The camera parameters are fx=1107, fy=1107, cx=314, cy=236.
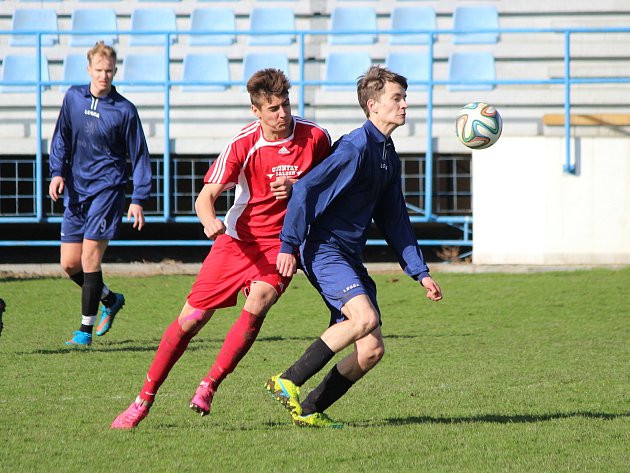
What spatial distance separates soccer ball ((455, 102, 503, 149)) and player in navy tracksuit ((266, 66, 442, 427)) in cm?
188

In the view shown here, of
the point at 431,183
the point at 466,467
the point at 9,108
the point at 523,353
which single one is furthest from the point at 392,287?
the point at 466,467

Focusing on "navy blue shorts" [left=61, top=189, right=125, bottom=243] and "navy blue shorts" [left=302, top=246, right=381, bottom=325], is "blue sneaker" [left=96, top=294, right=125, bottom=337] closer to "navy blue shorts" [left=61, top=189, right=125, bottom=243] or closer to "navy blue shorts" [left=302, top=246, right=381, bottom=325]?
"navy blue shorts" [left=61, top=189, right=125, bottom=243]

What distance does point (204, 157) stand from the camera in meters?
15.4

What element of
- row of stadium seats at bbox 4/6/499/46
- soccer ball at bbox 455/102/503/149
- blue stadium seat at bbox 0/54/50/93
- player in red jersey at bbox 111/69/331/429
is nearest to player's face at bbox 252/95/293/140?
player in red jersey at bbox 111/69/331/429

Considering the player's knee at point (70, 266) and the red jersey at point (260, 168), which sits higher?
the red jersey at point (260, 168)

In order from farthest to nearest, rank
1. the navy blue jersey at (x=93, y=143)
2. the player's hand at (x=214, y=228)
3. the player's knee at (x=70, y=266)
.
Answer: the player's knee at (x=70, y=266)
the navy blue jersey at (x=93, y=143)
the player's hand at (x=214, y=228)

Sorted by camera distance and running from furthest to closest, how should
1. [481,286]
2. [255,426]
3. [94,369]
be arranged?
[481,286] → [94,369] → [255,426]

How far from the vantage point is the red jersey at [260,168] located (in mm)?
5406

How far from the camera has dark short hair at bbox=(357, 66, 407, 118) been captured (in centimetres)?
532

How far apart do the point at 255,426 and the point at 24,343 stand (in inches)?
148

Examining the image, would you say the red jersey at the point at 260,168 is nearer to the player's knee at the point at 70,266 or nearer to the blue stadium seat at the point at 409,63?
the player's knee at the point at 70,266

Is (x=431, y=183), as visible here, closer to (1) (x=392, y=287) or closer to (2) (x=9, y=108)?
(1) (x=392, y=287)

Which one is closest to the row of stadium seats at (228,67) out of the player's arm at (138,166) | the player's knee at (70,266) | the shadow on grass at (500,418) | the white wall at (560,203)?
the white wall at (560,203)

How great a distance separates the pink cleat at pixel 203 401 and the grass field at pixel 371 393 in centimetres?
9
